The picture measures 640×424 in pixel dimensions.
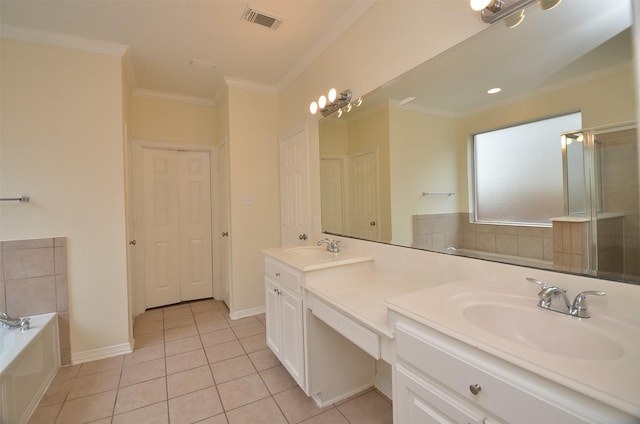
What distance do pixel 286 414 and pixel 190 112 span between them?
11.0 ft

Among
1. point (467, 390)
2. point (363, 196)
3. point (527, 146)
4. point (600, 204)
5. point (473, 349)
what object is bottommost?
point (467, 390)

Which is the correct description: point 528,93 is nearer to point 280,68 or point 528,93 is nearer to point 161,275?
point 280,68

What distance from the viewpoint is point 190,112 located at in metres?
3.46

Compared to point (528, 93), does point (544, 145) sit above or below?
below

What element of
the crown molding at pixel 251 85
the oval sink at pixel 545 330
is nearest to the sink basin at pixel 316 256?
the oval sink at pixel 545 330

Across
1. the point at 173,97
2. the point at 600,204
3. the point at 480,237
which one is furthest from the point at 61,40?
the point at 600,204

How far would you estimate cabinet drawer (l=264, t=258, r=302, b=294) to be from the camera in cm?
172

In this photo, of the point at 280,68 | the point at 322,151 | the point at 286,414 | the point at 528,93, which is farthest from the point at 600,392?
the point at 280,68

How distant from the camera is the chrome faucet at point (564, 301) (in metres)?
0.88

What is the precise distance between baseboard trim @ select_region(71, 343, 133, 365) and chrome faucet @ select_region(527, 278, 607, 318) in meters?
2.94

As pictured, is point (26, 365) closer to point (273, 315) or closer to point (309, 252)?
Answer: point (273, 315)

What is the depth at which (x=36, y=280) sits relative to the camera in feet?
6.99

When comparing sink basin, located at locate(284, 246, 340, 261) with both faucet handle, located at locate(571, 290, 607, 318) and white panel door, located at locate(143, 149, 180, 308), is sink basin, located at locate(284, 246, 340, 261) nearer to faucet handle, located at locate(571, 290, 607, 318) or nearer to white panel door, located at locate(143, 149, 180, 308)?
faucet handle, located at locate(571, 290, 607, 318)

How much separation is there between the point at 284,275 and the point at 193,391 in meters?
1.00
